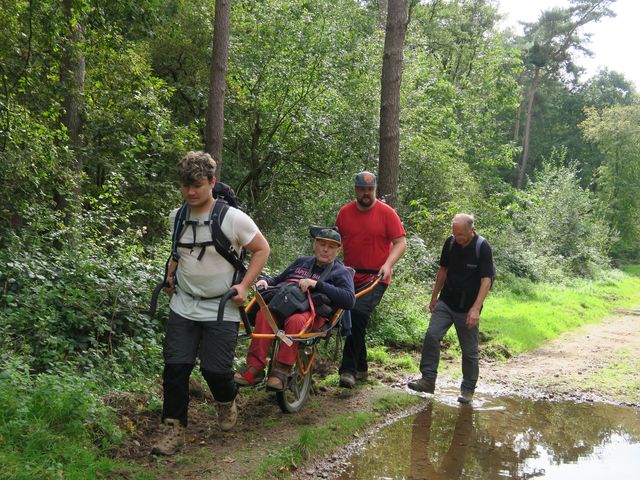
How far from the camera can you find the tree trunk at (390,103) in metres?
10.1

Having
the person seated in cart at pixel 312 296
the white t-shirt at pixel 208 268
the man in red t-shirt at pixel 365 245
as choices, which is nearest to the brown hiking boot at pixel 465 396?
the man in red t-shirt at pixel 365 245

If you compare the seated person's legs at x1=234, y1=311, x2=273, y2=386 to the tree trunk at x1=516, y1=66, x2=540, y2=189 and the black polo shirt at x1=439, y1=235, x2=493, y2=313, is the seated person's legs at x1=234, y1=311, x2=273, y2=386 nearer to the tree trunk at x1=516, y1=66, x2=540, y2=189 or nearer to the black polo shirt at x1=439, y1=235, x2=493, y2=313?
the black polo shirt at x1=439, y1=235, x2=493, y2=313

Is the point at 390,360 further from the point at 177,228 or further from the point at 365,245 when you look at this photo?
the point at 177,228

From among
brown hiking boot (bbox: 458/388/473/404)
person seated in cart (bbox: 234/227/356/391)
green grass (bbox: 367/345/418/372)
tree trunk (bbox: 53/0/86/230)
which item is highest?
tree trunk (bbox: 53/0/86/230)

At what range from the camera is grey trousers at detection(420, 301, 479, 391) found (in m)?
7.02

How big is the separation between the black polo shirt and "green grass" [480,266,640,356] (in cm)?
327

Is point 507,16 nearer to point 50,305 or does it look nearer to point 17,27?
point 17,27

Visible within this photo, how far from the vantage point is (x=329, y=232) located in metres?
6.06

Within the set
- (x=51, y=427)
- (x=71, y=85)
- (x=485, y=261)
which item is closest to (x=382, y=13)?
(x=71, y=85)

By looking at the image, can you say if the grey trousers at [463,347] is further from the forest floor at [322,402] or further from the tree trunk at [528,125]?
the tree trunk at [528,125]

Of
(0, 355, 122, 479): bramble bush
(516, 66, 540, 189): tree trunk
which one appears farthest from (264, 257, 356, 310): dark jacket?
(516, 66, 540, 189): tree trunk

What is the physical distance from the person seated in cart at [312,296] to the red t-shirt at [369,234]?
2.48ft

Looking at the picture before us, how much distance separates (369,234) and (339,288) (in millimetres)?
1157

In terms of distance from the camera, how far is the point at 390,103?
10.2 meters
